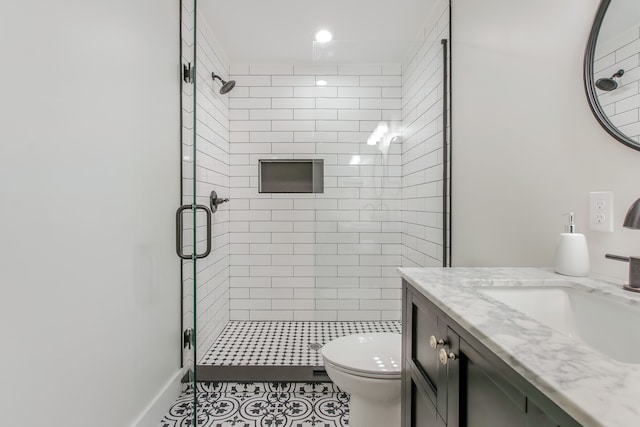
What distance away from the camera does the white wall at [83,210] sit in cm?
85

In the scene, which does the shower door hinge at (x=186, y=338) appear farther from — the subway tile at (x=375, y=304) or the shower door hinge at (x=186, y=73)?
the shower door hinge at (x=186, y=73)

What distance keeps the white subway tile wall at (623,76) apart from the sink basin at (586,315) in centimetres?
46

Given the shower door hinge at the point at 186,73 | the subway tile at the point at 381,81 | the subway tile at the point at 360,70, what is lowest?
the shower door hinge at the point at 186,73

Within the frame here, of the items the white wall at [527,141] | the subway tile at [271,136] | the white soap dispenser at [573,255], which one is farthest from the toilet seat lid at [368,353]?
the subway tile at [271,136]

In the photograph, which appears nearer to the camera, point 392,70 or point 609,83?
point 609,83

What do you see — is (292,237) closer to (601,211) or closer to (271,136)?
(271,136)

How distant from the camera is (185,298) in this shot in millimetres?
1880

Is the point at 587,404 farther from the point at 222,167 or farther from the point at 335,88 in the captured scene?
the point at 222,167

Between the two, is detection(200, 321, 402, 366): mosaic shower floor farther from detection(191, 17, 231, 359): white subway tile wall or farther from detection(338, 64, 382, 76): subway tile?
detection(338, 64, 382, 76): subway tile

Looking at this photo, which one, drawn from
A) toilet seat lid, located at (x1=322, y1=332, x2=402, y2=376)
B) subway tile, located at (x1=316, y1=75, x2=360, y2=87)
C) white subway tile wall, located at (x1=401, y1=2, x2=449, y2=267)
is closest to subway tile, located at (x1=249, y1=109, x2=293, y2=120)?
subway tile, located at (x1=316, y1=75, x2=360, y2=87)

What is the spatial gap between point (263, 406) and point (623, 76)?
207 cm

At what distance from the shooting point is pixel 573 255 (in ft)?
3.06

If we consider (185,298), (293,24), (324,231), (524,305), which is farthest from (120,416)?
(293,24)

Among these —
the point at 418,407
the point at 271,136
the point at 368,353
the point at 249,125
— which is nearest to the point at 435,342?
the point at 418,407
